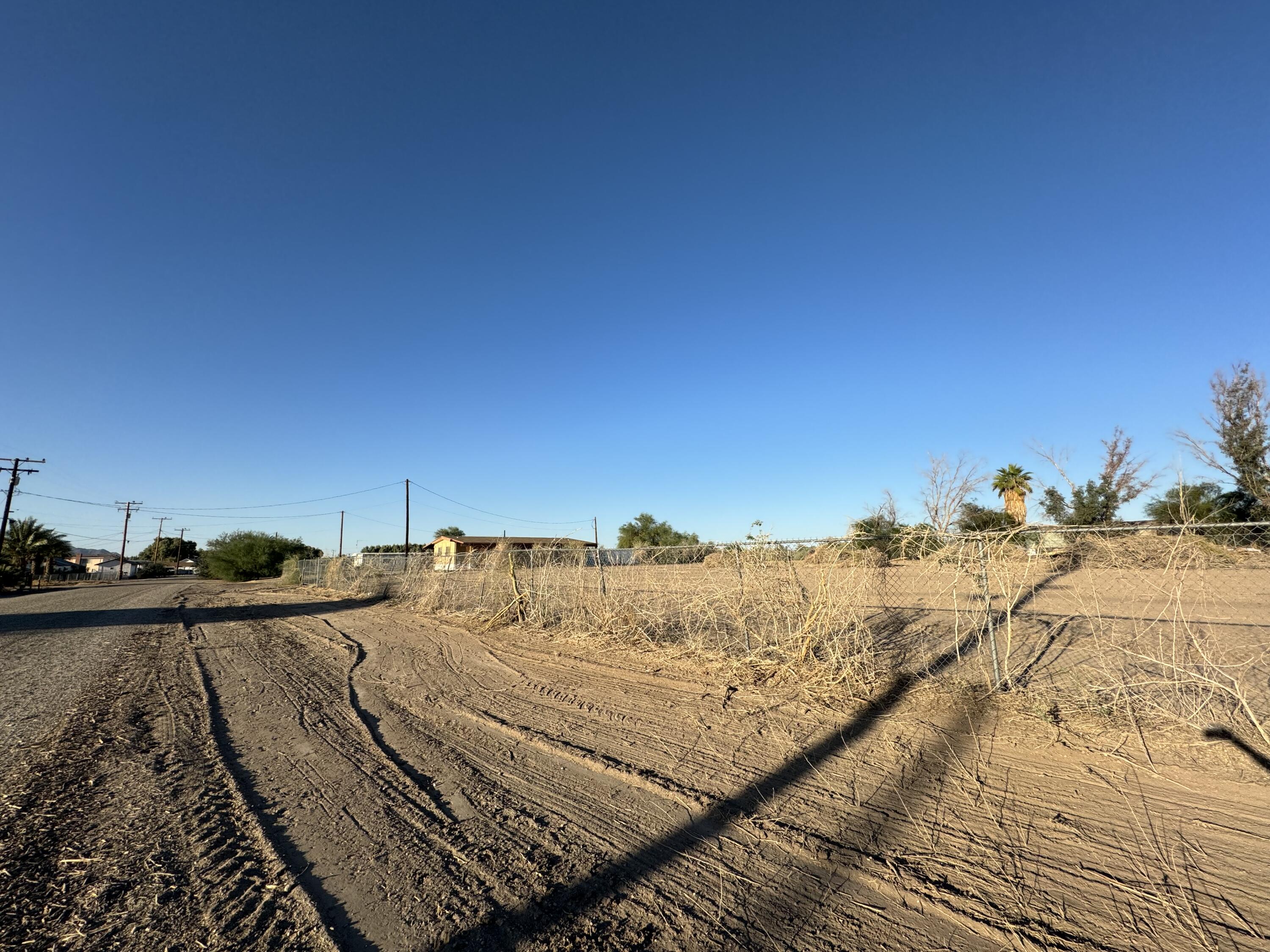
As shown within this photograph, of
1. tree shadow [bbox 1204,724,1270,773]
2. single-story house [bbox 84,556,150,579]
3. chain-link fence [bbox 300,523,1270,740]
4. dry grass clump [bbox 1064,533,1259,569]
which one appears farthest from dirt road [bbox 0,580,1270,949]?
single-story house [bbox 84,556,150,579]

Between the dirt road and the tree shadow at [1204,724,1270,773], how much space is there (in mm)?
138

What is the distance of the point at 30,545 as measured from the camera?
1677 inches

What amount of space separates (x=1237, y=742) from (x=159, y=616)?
73.3 feet

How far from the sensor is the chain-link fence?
211 inches

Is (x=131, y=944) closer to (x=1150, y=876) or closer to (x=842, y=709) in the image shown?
(x=1150, y=876)

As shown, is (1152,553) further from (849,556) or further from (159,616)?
(159,616)

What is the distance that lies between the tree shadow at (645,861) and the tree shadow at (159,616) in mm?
15975

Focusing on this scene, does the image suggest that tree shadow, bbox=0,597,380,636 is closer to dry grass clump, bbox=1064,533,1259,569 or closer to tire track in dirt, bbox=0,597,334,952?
tire track in dirt, bbox=0,597,334,952

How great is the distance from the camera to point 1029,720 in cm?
517

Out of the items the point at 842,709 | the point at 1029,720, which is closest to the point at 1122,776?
the point at 1029,720

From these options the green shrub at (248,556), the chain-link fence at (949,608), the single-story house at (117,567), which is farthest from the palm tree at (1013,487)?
the single-story house at (117,567)

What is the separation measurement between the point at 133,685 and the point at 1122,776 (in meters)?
10.7

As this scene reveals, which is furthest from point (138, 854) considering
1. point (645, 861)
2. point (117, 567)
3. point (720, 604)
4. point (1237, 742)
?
point (117, 567)

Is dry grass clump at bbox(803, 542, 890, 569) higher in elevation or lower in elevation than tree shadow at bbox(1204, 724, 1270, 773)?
higher
